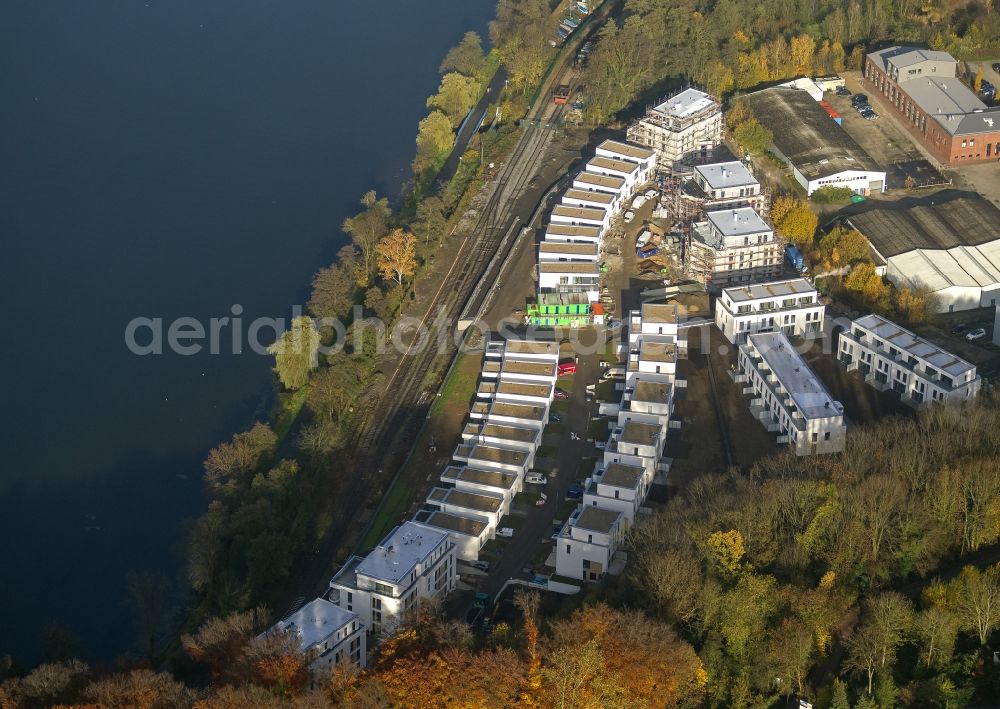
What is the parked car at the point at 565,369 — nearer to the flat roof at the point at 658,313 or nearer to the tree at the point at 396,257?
the flat roof at the point at 658,313

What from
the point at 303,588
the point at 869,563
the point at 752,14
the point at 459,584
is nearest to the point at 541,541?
the point at 459,584

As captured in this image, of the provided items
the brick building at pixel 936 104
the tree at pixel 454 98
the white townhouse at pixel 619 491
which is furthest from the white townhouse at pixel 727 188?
the white townhouse at pixel 619 491

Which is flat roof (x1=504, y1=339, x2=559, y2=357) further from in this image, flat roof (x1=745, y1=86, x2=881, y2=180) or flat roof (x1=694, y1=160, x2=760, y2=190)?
flat roof (x1=745, y1=86, x2=881, y2=180)

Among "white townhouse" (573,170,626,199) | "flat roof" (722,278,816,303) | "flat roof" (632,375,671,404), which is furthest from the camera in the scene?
"white townhouse" (573,170,626,199)

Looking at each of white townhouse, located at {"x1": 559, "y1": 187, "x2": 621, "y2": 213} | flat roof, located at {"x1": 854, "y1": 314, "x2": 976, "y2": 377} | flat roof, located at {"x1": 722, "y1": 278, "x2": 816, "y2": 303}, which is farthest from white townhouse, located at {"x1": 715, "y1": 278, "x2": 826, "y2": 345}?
white townhouse, located at {"x1": 559, "y1": 187, "x2": 621, "y2": 213}

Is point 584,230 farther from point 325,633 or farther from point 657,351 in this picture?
point 325,633

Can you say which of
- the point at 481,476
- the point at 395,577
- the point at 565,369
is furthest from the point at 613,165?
the point at 395,577
